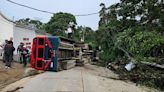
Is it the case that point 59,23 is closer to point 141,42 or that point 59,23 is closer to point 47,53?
point 141,42

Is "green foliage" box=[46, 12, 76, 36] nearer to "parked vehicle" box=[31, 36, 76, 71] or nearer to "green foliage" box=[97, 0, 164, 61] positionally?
"green foliage" box=[97, 0, 164, 61]

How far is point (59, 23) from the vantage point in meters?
76.5

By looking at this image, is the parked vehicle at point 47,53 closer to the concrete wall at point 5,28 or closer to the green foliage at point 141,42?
the green foliage at point 141,42

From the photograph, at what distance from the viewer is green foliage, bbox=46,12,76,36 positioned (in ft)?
248

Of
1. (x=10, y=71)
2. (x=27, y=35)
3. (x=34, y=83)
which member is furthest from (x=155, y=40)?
(x=27, y=35)

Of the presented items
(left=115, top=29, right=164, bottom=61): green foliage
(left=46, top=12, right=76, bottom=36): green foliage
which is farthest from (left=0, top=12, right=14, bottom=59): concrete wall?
(left=46, top=12, right=76, bottom=36): green foliage

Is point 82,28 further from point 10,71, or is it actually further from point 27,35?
point 10,71

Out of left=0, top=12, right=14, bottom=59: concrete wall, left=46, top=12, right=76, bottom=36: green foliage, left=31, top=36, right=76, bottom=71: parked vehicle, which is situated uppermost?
left=46, top=12, right=76, bottom=36: green foliage

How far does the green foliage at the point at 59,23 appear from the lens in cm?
7556

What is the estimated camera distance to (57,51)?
23.0 m

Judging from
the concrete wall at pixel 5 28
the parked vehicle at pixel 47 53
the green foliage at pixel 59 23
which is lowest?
the parked vehicle at pixel 47 53

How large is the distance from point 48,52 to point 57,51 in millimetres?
668

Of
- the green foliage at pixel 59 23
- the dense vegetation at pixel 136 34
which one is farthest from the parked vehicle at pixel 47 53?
the green foliage at pixel 59 23

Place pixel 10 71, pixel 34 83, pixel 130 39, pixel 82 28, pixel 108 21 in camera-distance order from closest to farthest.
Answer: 1. pixel 34 83
2. pixel 10 71
3. pixel 130 39
4. pixel 108 21
5. pixel 82 28
